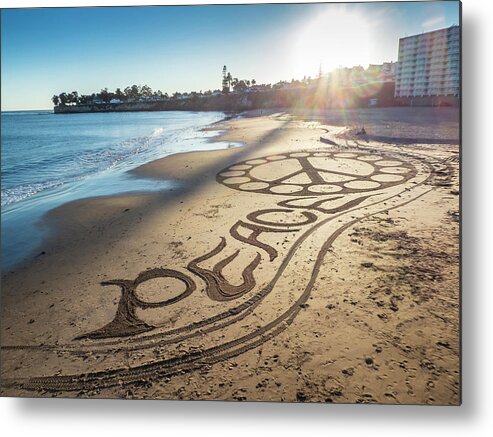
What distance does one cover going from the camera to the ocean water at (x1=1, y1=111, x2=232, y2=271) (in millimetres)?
4223

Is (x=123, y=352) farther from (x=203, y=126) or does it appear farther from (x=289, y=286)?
(x=203, y=126)

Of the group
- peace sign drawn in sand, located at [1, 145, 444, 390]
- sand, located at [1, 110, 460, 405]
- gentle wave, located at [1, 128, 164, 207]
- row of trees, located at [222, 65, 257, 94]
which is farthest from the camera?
gentle wave, located at [1, 128, 164, 207]

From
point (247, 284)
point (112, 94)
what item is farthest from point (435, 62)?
point (112, 94)

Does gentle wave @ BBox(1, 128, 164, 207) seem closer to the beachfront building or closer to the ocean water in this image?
the ocean water

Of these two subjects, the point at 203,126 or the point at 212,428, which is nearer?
the point at 212,428

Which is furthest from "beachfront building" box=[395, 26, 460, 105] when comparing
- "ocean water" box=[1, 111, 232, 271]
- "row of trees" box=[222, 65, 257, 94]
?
"ocean water" box=[1, 111, 232, 271]

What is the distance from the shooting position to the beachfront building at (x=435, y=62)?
2867mm

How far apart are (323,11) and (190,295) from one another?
9.31 feet

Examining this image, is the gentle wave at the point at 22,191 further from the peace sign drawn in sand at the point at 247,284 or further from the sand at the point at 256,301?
the peace sign drawn in sand at the point at 247,284

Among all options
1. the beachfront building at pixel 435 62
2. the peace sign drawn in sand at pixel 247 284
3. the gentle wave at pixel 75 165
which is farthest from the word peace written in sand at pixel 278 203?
the gentle wave at pixel 75 165

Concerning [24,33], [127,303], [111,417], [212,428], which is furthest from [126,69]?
[212,428]

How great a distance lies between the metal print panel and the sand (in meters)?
0.02

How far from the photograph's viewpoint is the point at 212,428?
269 centimetres

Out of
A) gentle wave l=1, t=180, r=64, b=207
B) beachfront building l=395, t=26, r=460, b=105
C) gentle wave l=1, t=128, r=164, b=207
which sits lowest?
gentle wave l=1, t=180, r=64, b=207
